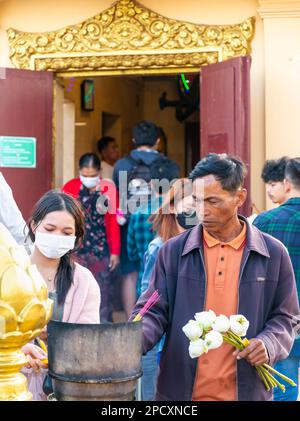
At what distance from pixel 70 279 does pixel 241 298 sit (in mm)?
646

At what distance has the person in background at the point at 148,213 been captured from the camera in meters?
6.58

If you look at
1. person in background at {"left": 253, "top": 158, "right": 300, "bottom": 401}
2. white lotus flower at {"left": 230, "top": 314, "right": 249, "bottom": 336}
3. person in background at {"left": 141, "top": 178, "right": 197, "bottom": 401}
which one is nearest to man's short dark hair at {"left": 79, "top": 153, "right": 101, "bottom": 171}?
person in background at {"left": 141, "top": 178, "right": 197, "bottom": 401}

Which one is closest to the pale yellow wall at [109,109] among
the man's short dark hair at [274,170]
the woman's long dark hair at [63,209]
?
the man's short dark hair at [274,170]

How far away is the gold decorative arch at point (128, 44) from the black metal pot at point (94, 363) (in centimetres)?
618

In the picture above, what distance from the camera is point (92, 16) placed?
321 inches

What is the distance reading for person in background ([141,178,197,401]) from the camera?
466cm

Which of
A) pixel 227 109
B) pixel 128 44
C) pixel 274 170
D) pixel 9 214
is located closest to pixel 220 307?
pixel 9 214

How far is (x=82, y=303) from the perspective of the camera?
310 cm

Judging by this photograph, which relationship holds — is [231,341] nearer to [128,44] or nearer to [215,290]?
[215,290]

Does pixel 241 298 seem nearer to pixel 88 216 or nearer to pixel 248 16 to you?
pixel 88 216

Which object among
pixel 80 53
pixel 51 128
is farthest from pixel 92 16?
pixel 51 128

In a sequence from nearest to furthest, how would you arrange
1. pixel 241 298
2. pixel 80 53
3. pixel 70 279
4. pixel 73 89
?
pixel 241 298, pixel 70 279, pixel 80 53, pixel 73 89

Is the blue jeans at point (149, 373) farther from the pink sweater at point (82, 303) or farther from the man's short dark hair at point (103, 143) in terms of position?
the man's short dark hair at point (103, 143)

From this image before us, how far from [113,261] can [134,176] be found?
32.1 inches
